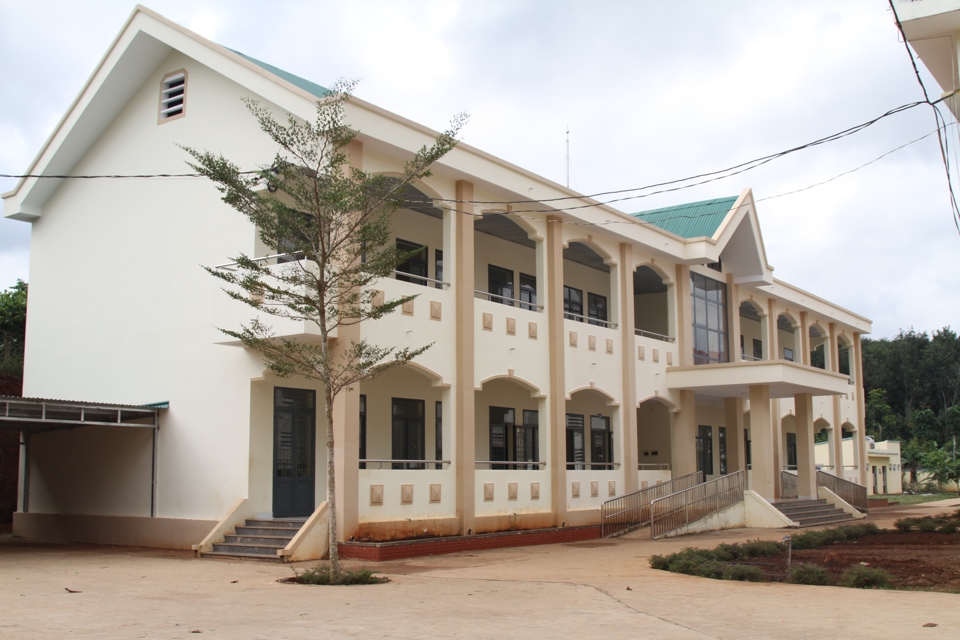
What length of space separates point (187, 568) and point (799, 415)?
65.6 ft

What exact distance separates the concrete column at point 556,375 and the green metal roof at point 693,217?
20.4 ft

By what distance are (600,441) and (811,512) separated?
5990 mm

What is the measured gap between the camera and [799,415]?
94.7 ft

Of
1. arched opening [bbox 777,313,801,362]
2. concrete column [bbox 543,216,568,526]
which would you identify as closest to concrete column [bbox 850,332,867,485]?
arched opening [bbox 777,313,801,362]

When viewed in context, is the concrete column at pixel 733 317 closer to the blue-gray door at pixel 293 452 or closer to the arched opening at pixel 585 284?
the arched opening at pixel 585 284

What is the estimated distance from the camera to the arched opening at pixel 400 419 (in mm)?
20109

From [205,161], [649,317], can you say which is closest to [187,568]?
[205,161]

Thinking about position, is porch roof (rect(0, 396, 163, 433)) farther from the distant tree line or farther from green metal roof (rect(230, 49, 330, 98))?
the distant tree line

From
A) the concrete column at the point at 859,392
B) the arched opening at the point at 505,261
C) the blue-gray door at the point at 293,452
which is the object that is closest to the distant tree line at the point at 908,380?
the concrete column at the point at 859,392

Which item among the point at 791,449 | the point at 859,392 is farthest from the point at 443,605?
the point at 791,449

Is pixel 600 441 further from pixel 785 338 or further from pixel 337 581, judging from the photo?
pixel 337 581

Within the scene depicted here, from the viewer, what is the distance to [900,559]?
15.1 meters

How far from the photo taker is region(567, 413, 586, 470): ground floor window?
2611 centimetres

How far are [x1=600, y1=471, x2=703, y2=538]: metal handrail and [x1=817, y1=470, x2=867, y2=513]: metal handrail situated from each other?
614 cm
